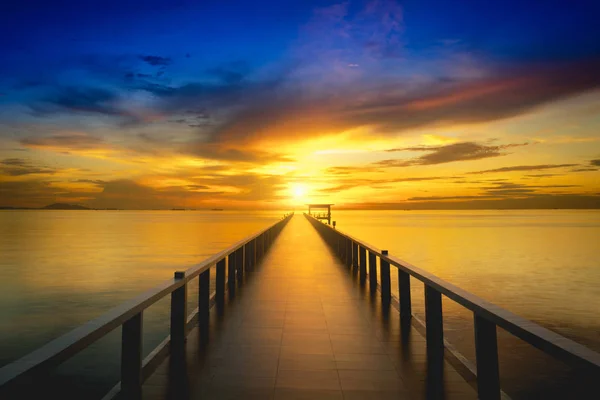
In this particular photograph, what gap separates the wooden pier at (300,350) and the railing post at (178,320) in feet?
0.04

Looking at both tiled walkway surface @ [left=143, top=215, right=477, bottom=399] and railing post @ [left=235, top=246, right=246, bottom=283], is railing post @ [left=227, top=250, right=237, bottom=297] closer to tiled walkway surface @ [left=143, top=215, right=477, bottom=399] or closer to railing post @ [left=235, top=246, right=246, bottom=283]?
tiled walkway surface @ [left=143, top=215, right=477, bottom=399]

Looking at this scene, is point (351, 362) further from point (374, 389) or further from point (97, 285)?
point (97, 285)

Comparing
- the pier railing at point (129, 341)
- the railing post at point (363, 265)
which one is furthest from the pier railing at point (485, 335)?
the railing post at point (363, 265)

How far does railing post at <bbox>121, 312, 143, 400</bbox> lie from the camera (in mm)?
3377

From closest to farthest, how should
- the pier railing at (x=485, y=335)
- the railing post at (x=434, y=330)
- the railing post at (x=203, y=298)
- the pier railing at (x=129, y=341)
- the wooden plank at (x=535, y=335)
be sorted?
the pier railing at (x=129, y=341) < the wooden plank at (x=535, y=335) < the pier railing at (x=485, y=335) < the railing post at (x=434, y=330) < the railing post at (x=203, y=298)

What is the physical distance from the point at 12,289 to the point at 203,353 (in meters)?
17.4

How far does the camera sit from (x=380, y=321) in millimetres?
6113

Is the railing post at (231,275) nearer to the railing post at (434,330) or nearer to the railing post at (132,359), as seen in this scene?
the railing post at (434,330)

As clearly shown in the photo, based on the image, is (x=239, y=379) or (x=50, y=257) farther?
(x=50, y=257)

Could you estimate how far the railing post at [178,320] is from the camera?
462 cm

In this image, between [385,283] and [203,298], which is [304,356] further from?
[385,283]

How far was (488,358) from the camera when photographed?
3.29m

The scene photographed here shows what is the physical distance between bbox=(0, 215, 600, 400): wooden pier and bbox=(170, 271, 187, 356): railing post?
0.01 metres

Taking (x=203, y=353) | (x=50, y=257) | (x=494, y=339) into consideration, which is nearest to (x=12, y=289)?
(x=50, y=257)
